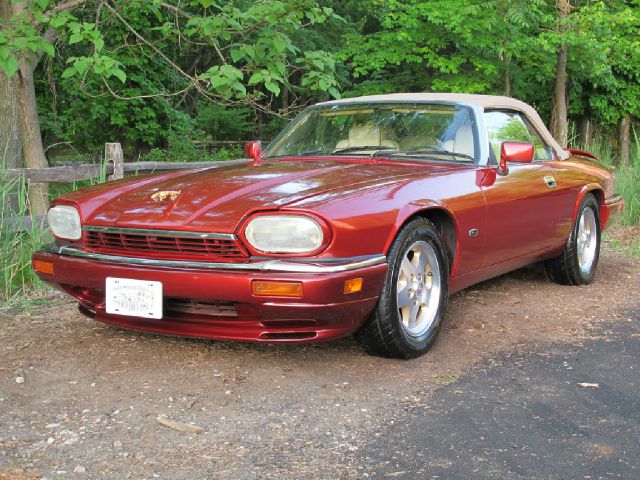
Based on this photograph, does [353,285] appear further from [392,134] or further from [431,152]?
[392,134]

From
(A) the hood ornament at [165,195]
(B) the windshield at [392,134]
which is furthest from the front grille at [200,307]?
(B) the windshield at [392,134]

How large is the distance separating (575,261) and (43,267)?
12.4 ft

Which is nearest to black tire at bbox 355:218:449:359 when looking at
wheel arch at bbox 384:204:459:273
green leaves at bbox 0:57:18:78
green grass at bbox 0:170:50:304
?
wheel arch at bbox 384:204:459:273

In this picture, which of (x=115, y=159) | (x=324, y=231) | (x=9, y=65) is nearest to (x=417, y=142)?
(x=324, y=231)

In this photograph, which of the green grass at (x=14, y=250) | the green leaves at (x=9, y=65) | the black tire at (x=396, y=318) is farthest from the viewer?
the green leaves at (x=9, y=65)

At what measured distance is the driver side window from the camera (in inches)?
199

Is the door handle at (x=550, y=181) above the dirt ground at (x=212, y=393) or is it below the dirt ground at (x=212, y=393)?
above

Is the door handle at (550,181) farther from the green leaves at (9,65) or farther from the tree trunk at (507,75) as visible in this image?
the tree trunk at (507,75)

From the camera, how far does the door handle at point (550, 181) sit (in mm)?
5309

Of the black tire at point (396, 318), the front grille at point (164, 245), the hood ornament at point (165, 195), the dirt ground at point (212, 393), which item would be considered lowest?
the dirt ground at point (212, 393)

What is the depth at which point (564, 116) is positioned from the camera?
16.1m

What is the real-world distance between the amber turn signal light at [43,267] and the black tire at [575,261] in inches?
143

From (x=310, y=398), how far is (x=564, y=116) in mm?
13930

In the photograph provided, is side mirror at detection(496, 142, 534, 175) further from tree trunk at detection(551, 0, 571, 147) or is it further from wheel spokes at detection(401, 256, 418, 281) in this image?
tree trunk at detection(551, 0, 571, 147)
